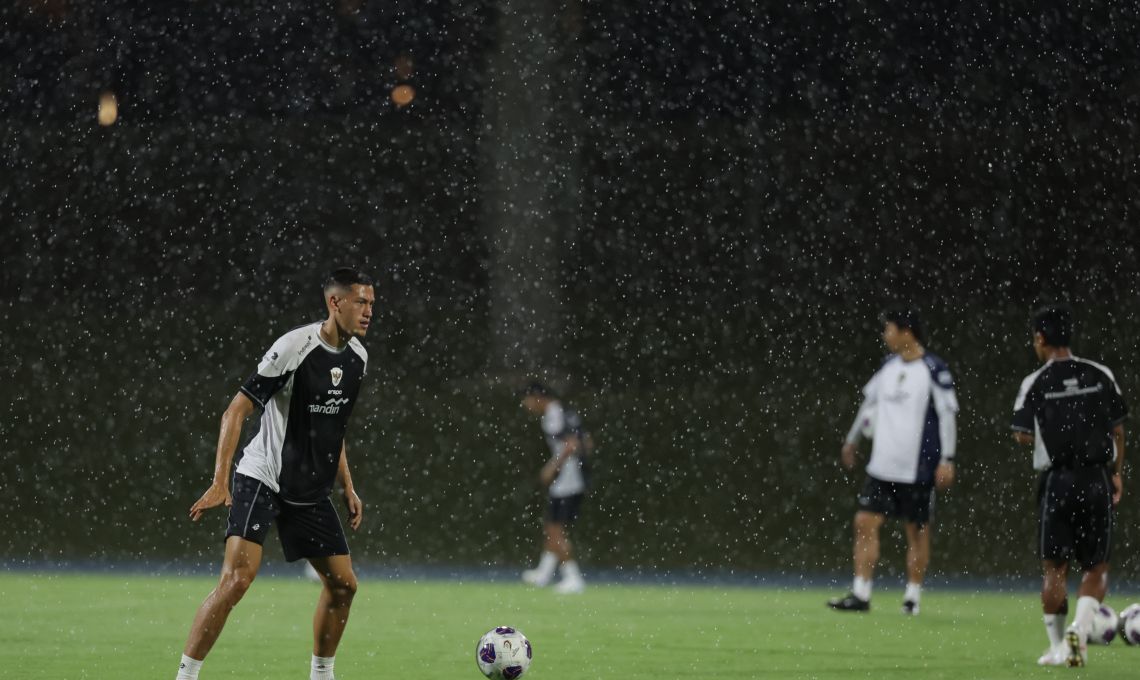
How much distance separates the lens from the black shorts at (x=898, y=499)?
39.0 feet

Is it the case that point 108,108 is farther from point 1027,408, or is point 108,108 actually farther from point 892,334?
point 1027,408

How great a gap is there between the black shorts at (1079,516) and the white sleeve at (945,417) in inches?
125

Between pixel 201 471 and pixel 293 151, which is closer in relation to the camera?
pixel 201 471

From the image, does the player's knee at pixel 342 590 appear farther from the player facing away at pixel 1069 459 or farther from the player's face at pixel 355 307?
the player facing away at pixel 1069 459

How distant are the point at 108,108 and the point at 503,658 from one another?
14.2 meters

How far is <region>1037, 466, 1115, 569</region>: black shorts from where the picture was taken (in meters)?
8.38

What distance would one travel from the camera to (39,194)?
1861 centimetres

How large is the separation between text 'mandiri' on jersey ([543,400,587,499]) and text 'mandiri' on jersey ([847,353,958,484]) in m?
3.39

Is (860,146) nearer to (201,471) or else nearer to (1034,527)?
(1034,527)

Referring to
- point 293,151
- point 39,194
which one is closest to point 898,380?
point 293,151

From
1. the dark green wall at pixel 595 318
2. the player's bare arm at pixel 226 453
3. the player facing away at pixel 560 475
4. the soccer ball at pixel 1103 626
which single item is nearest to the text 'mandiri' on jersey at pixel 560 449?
the player facing away at pixel 560 475

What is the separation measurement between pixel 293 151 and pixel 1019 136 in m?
8.89

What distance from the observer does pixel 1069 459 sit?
843 cm

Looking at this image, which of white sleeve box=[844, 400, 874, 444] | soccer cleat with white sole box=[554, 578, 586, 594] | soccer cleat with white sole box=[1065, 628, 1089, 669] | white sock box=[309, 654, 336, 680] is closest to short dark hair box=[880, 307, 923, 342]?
white sleeve box=[844, 400, 874, 444]
